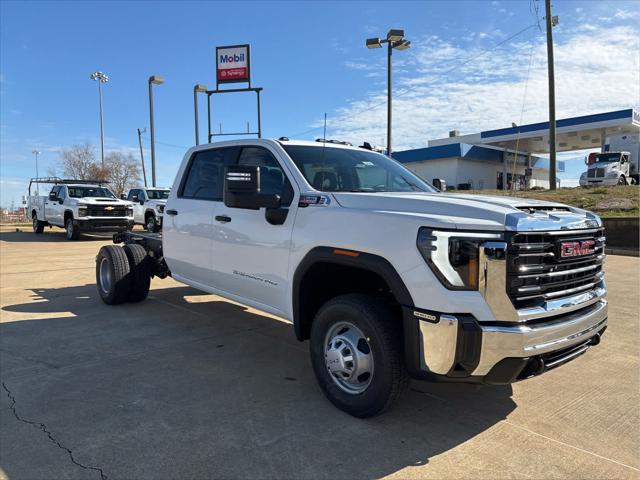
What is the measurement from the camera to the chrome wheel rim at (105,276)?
6.49m

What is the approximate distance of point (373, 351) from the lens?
310 centimetres

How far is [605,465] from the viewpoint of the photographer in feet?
9.07

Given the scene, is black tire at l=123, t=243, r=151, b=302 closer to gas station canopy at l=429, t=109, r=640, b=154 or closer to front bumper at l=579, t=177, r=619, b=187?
front bumper at l=579, t=177, r=619, b=187

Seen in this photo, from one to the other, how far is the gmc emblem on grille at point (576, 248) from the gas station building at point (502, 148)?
33.2 metres

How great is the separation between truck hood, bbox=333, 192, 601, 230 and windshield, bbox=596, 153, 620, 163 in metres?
31.2

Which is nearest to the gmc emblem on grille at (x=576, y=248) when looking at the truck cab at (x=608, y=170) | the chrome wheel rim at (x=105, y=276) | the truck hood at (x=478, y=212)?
the truck hood at (x=478, y=212)

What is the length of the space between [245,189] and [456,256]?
1690mm

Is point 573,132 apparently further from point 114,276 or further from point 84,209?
point 114,276

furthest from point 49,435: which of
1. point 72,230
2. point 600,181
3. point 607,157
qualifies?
point 607,157

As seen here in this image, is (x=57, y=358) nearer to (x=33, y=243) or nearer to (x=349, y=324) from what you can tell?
(x=349, y=324)

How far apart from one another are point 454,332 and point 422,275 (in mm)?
359

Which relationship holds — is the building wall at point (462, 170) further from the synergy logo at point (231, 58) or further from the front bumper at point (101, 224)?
the front bumper at point (101, 224)

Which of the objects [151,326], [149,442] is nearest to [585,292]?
[149,442]

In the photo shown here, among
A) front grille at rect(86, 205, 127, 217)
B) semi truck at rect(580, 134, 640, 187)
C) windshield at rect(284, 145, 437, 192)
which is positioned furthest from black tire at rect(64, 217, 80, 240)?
semi truck at rect(580, 134, 640, 187)
